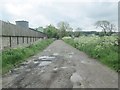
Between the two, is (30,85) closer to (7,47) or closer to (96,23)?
(7,47)

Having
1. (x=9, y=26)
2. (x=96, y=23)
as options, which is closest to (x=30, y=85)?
(x=9, y=26)

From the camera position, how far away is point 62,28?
144000 millimetres

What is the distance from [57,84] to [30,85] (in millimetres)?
974

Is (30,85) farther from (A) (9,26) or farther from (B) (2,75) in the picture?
(A) (9,26)

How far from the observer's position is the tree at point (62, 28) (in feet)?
470

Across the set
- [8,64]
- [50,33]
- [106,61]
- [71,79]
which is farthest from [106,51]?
[50,33]

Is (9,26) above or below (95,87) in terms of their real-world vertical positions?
above

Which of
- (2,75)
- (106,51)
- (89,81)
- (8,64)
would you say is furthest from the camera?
(106,51)

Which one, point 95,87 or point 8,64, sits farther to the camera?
point 8,64

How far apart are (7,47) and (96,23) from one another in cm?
9557

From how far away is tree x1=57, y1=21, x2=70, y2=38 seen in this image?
143375 mm

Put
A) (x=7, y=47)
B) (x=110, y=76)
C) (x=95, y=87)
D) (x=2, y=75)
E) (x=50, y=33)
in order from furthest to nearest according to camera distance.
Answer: (x=50, y=33), (x=7, y=47), (x=2, y=75), (x=110, y=76), (x=95, y=87)

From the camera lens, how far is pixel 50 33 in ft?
474

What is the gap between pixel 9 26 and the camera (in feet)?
70.6
